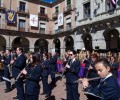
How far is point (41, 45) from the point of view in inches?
1411

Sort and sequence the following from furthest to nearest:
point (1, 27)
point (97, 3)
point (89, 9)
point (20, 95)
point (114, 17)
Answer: point (1, 27) < point (89, 9) < point (97, 3) < point (114, 17) < point (20, 95)

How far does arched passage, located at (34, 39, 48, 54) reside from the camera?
35119 millimetres

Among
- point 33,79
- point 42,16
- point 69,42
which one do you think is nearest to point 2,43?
point 42,16

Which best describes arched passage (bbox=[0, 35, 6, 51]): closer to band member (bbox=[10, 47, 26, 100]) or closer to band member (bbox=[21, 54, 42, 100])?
band member (bbox=[10, 47, 26, 100])

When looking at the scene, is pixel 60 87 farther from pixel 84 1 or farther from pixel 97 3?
pixel 84 1

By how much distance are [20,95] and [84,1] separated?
19.2 metres

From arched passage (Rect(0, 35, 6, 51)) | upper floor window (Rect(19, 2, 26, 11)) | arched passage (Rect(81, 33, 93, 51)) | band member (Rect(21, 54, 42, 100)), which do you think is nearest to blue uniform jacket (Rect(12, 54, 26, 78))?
band member (Rect(21, 54, 42, 100))

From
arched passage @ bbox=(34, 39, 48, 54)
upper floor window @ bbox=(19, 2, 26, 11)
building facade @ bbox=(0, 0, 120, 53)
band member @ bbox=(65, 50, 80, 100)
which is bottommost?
band member @ bbox=(65, 50, 80, 100)

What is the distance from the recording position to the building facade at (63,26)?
22.0 m

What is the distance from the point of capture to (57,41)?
3453cm

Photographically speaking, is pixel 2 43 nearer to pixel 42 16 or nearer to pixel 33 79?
pixel 42 16

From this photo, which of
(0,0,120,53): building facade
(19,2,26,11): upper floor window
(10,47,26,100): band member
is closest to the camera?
(10,47,26,100): band member

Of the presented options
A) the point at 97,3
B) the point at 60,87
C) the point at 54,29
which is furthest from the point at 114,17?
the point at 54,29

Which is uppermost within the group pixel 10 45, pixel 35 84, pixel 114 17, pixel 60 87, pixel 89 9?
pixel 89 9
